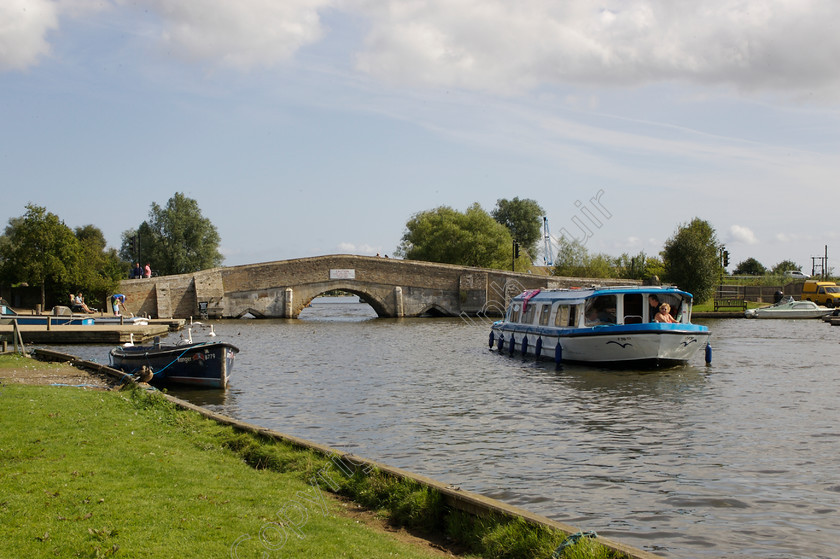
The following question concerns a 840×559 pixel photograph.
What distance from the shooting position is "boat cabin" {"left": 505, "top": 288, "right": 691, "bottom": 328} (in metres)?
23.3

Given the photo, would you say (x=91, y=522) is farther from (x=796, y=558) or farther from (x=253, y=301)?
(x=253, y=301)

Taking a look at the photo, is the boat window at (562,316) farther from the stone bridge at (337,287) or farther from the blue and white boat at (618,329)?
the stone bridge at (337,287)

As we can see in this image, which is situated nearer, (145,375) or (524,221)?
(145,375)

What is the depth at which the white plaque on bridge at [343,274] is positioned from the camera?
187ft

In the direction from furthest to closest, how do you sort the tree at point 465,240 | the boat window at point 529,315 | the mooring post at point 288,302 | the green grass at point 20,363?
1. the tree at point 465,240
2. the mooring post at point 288,302
3. the boat window at point 529,315
4. the green grass at point 20,363

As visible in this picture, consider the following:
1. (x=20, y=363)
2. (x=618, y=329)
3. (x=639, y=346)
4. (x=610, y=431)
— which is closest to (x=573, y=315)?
(x=618, y=329)

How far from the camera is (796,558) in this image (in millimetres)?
7211

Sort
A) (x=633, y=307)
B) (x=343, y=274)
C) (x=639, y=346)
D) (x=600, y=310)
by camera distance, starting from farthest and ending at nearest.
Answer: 1. (x=343, y=274)
2. (x=600, y=310)
3. (x=633, y=307)
4. (x=639, y=346)

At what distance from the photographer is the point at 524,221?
96688 mm

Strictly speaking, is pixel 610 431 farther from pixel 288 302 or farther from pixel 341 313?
pixel 341 313

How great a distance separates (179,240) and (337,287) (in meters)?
35.1

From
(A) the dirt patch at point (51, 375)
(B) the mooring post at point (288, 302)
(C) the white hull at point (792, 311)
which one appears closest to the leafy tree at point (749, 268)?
(C) the white hull at point (792, 311)

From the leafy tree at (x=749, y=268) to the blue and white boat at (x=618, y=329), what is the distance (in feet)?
311

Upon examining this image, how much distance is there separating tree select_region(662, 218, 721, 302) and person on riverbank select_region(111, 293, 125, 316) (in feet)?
130
